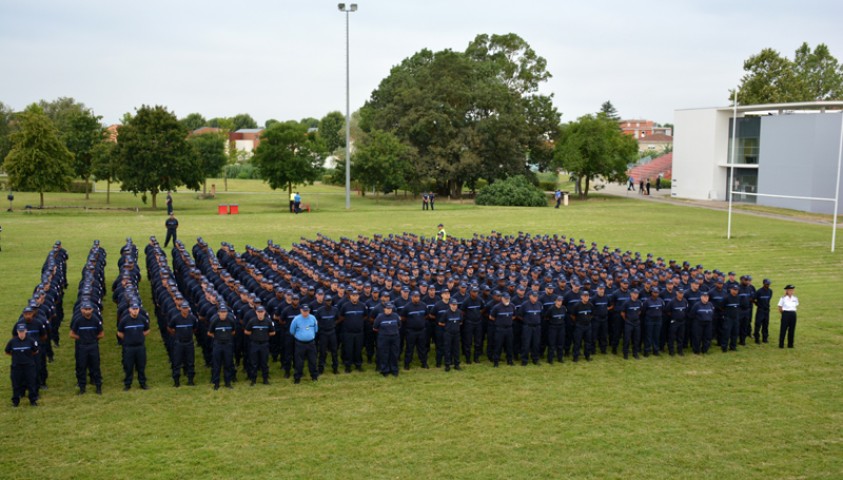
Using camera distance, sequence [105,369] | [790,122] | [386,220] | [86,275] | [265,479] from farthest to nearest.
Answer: [790,122]
[386,220]
[86,275]
[105,369]
[265,479]

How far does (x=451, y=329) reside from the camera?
12.9m

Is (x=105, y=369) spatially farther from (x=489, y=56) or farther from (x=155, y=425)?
(x=489, y=56)

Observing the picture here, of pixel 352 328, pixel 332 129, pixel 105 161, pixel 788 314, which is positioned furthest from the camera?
pixel 332 129

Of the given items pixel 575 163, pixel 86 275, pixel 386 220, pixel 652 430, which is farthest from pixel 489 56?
pixel 652 430

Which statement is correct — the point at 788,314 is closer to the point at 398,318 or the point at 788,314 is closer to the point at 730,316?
the point at 730,316

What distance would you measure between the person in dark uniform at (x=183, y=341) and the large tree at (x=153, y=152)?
31171 millimetres

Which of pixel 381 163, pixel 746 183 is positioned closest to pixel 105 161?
pixel 381 163

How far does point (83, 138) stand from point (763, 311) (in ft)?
150

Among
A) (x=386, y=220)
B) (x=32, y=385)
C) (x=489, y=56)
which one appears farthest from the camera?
(x=489, y=56)

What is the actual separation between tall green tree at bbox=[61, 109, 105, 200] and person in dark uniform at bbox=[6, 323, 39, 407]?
41221 millimetres

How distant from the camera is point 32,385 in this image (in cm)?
1080

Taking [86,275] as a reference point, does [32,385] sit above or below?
below

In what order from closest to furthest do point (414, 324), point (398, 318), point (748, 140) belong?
1. point (398, 318)
2. point (414, 324)
3. point (748, 140)

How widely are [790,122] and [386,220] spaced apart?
25754mm
